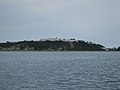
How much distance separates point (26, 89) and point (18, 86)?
308cm

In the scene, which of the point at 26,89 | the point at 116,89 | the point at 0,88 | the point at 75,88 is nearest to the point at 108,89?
the point at 116,89

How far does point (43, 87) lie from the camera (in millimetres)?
36531

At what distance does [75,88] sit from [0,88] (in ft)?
29.6

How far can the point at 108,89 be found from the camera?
117ft

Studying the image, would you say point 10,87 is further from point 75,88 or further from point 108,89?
point 108,89

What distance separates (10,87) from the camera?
36.5 meters

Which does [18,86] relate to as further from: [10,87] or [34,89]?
[34,89]

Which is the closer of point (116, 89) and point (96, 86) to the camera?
point (116, 89)

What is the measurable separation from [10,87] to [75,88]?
7.96 m


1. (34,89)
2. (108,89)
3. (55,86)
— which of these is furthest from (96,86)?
(34,89)

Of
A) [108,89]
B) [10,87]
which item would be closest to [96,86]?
[108,89]

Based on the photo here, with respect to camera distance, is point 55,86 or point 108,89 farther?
point 55,86

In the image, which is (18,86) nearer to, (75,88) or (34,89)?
(34,89)

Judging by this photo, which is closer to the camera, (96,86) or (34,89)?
(34,89)
